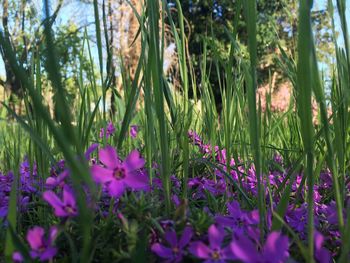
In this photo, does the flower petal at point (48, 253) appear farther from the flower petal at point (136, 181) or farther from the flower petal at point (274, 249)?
the flower petal at point (274, 249)

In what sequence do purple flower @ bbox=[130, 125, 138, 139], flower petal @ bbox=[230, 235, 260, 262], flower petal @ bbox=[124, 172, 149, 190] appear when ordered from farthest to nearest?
purple flower @ bbox=[130, 125, 138, 139] → flower petal @ bbox=[124, 172, 149, 190] → flower petal @ bbox=[230, 235, 260, 262]

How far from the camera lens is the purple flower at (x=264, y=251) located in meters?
0.42

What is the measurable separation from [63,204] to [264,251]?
0.79ft

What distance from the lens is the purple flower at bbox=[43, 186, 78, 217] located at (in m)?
0.49

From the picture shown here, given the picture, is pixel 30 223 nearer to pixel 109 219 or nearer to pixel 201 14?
pixel 109 219

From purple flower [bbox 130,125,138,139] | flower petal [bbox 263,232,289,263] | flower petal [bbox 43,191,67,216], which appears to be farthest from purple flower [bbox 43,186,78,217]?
purple flower [bbox 130,125,138,139]

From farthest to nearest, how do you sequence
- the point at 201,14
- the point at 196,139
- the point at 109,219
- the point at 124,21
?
1. the point at 201,14
2. the point at 124,21
3. the point at 196,139
4. the point at 109,219

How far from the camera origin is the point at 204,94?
3.85 ft

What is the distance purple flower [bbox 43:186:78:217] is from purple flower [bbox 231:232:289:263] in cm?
19

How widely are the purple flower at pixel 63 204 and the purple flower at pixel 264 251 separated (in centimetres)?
19

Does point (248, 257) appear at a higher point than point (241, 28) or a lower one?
lower

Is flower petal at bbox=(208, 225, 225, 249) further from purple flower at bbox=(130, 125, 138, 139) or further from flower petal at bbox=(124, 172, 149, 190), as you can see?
purple flower at bbox=(130, 125, 138, 139)

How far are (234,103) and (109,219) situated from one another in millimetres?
715

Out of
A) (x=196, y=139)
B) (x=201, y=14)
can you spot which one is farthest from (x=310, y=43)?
(x=201, y=14)
